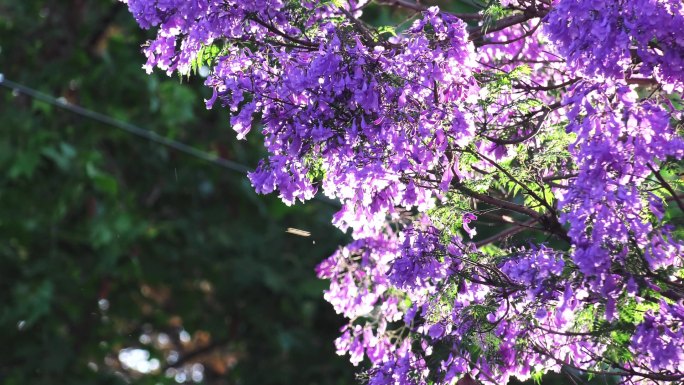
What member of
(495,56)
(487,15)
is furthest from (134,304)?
(487,15)

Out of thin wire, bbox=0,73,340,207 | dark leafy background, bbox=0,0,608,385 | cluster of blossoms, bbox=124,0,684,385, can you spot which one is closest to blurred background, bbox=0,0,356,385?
dark leafy background, bbox=0,0,608,385

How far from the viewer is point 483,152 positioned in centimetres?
475

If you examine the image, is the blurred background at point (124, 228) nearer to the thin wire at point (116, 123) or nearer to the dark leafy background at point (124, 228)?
the dark leafy background at point (124, 228)

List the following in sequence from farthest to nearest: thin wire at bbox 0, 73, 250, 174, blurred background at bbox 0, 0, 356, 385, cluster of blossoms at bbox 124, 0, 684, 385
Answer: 1. blurred background at bbox 0, 0, 356, 385
2. thin wire at bbox 0, 73, 250, 174
3. cluster of blossoms at bbox 124, 0, 684, 385

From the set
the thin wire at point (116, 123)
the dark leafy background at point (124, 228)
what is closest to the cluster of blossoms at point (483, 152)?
the thin wire at point (116, 123)

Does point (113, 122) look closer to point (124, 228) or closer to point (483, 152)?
point (124, 228)

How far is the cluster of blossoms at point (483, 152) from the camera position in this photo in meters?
3.68

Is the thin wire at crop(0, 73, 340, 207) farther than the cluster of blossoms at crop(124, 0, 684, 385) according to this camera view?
Yes

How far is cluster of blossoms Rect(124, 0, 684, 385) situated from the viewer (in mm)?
3680

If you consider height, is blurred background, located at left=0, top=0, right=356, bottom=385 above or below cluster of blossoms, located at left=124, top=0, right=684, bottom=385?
below

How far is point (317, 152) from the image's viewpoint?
169 inches

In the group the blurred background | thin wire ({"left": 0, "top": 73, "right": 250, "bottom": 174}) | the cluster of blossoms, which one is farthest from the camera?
the blurred background

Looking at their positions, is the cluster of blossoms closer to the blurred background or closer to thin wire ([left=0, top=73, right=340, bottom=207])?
thin wire ([left=0, top=73, right=340, bottom=207])

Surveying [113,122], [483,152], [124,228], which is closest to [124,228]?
[124,228]
